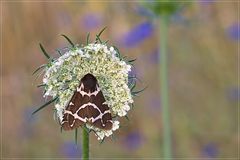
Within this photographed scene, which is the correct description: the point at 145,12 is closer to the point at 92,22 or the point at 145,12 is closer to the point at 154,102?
the point at 154,102

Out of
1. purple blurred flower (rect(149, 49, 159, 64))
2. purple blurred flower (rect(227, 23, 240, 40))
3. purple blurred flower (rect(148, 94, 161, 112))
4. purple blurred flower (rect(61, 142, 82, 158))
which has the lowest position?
purple blurred flower (rect(61, 142, 82, 158))

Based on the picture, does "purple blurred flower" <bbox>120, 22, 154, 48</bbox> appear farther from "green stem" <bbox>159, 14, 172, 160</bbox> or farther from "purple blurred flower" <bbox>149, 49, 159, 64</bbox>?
"green stem" <bbox>159, 14, 172, 160</bbox>

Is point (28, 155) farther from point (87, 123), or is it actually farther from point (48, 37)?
point (87, 123)

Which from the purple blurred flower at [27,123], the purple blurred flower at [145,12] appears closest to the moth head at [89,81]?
the purple blurred flower at [145,12]

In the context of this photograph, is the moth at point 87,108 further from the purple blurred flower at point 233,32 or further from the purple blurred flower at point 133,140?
the purple blurred flower at point 233,32

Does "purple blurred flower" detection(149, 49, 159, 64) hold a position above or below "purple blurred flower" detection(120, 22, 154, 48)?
below

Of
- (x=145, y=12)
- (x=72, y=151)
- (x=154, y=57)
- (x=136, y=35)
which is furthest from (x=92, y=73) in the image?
(x=154, y=57)

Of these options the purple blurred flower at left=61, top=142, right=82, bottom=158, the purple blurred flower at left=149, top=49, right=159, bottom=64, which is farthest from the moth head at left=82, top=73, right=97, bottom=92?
the purple blurred flower at left=149, top=49, right=159, bottom=64

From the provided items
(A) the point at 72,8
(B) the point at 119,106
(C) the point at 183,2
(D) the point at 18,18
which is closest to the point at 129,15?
(A) the point at 72,8
